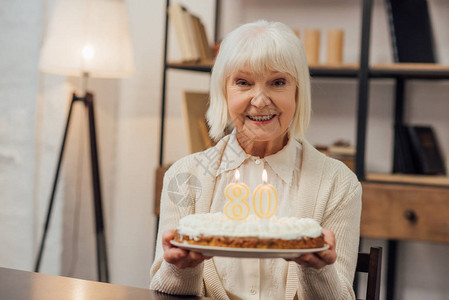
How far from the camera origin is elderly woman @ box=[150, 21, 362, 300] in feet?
4.53

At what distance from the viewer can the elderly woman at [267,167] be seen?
1.38 m

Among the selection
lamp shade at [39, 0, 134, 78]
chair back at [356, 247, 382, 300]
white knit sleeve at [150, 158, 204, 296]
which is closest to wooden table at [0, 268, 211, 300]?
white knit sleeve at [150, 158, 204, 296]

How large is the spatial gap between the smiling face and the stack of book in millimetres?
1236

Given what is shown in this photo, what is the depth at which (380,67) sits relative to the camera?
2.48m

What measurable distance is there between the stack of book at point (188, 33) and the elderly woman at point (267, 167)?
1.19m

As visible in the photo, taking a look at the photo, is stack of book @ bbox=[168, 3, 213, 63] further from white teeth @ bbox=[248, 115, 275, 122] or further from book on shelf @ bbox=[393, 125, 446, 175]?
white teeth @ bbox=[248, 115, 275, 122]

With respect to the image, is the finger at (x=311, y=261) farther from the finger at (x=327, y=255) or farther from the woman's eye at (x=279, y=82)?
the woman's eye at (x=279, y=82)

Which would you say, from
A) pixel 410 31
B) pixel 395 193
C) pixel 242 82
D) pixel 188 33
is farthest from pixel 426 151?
pixel 242 82

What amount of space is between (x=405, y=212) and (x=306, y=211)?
1.15 metres

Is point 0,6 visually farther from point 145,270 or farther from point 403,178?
point 403,178

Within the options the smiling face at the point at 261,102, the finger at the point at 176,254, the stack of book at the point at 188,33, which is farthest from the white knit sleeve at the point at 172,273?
the stack of book at the point at 188,33

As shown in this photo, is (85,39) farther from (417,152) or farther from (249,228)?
(249,228)

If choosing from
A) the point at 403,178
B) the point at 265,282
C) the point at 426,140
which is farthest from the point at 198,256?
the point at 426,140

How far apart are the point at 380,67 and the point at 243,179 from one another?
120 cm
